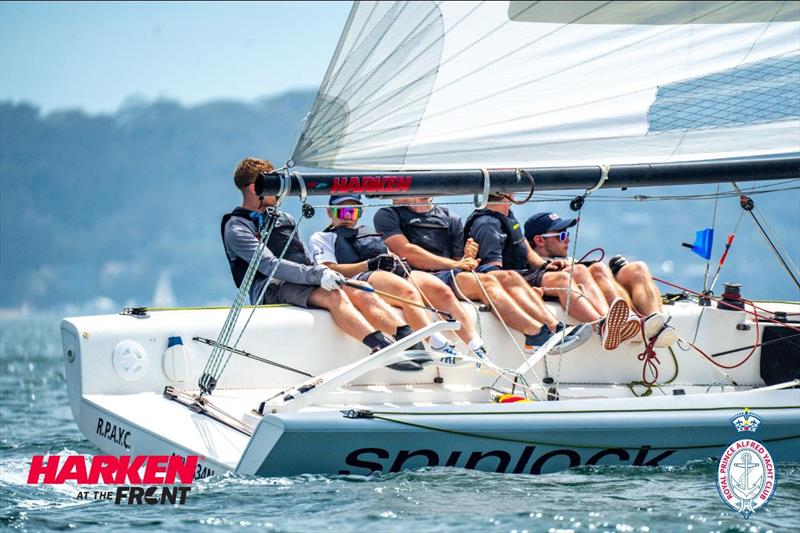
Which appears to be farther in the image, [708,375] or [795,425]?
[708,375]

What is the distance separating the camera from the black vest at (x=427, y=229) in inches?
287

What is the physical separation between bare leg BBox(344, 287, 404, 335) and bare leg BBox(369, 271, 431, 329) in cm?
6

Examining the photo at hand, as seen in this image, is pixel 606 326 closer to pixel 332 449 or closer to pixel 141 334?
pixel 332 449

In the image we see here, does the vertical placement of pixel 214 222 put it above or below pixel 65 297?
above

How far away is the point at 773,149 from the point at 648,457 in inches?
71.6

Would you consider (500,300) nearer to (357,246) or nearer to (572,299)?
(572,299)

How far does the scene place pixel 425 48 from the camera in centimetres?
540

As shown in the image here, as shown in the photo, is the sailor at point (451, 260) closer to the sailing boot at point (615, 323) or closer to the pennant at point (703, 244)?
the sailing boot at point (615, 323)

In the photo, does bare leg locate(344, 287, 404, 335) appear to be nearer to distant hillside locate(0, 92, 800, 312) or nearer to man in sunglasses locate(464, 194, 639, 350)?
man in sunglasses locate(464, 194, 639, 350)

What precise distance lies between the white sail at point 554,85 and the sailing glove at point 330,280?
3.39 feet

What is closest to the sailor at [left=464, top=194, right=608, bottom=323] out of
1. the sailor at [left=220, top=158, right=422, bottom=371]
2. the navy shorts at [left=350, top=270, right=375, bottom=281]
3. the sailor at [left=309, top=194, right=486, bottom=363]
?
the sailor at [left=309, top=194, right=486, bottom=363]

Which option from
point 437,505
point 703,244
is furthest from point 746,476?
point 703,244

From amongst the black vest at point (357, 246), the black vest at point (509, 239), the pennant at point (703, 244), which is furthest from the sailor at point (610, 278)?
the black vest at point (357, 246)

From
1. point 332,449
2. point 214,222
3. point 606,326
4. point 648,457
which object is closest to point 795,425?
point 648,457
